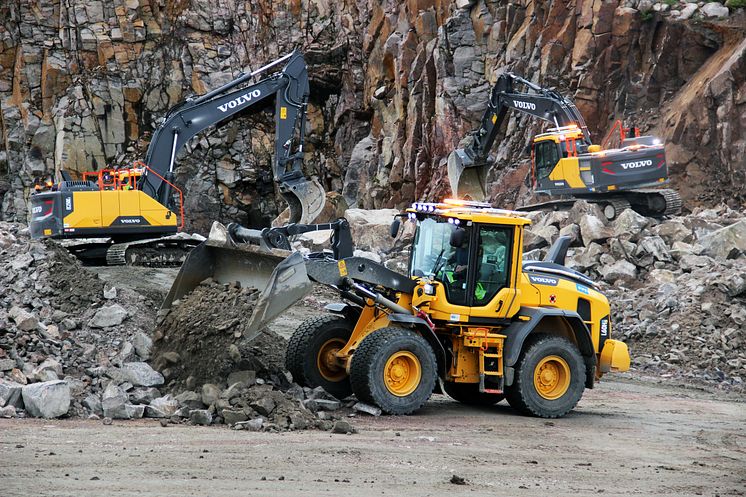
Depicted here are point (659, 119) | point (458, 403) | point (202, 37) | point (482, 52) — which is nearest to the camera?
point (458, 403)

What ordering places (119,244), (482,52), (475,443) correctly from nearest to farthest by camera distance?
1. (475,443)
2. (119,244)
3. (482,52)

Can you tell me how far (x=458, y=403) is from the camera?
1098 centimetres

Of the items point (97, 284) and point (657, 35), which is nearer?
point (97, 284)

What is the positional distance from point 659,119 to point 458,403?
19521mm

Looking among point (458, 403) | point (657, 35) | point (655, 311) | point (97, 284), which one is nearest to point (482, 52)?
point (657, 35)

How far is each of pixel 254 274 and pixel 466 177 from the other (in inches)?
559

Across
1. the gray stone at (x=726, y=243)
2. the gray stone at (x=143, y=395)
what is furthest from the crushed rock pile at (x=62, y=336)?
the gray stone at (x=726, y=243)

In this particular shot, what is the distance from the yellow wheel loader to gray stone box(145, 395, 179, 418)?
3.55ft

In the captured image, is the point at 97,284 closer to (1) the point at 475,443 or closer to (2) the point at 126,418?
(2) the point at 126,418

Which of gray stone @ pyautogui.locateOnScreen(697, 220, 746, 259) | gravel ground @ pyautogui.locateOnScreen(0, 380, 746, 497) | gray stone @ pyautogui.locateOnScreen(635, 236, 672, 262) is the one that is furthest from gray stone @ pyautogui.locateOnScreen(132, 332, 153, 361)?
gray stone @ pyautogui.locateOnScreen(697, 220, 746, 259)

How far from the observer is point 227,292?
10797 mm

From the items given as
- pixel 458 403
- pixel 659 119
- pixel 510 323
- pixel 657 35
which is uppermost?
pixel 657 35

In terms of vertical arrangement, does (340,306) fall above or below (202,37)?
below

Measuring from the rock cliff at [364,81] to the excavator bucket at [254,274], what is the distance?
18.5 meters
